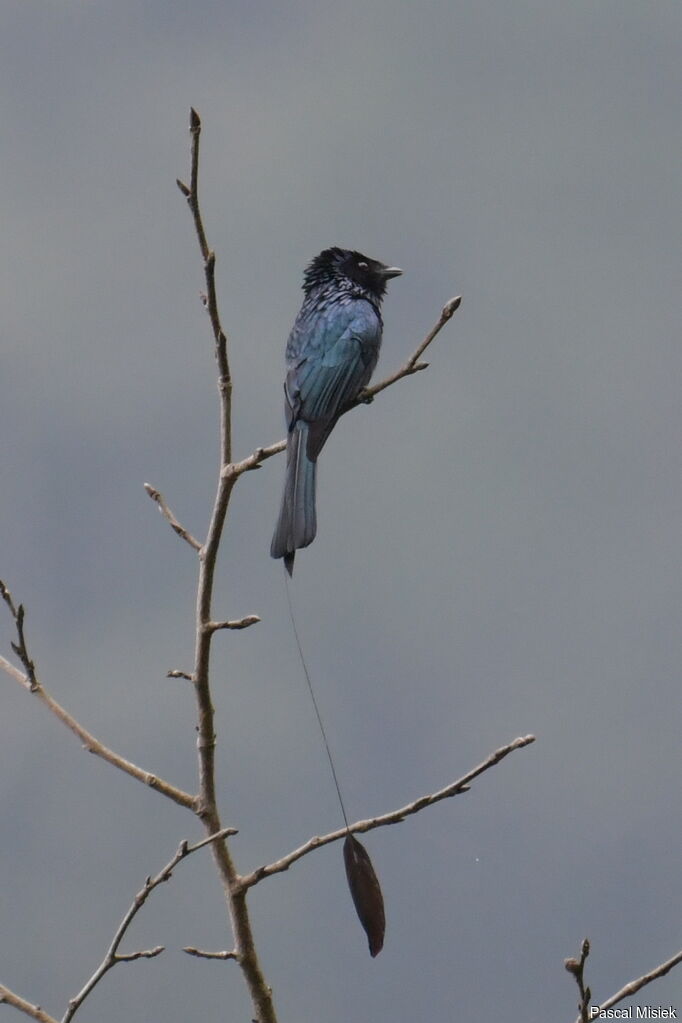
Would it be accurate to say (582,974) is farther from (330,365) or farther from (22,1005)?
(330,365)

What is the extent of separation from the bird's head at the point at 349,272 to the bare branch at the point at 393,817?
2.65 m

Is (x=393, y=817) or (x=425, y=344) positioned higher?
(x=425, y=344)

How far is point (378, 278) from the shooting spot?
4887 mm

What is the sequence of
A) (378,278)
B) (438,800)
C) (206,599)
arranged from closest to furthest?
(438,800)
(206,599)
(378,278)

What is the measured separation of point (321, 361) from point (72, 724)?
1805 millimetres

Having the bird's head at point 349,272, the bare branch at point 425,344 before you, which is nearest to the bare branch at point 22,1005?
the bare branch at point 425,344

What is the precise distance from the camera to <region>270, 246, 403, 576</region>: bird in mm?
3178

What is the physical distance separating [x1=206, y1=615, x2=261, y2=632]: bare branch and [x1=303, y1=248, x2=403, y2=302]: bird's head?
2.40 m

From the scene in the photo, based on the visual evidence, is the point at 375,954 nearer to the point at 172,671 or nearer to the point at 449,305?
the point at 172,671

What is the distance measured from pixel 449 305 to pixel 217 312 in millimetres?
660

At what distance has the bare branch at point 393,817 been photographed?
2340 mm

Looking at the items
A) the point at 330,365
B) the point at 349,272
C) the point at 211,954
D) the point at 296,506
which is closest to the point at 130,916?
the point at 211,954

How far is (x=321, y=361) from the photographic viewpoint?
13.2 ft

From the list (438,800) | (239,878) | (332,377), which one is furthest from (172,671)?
(332,377)
